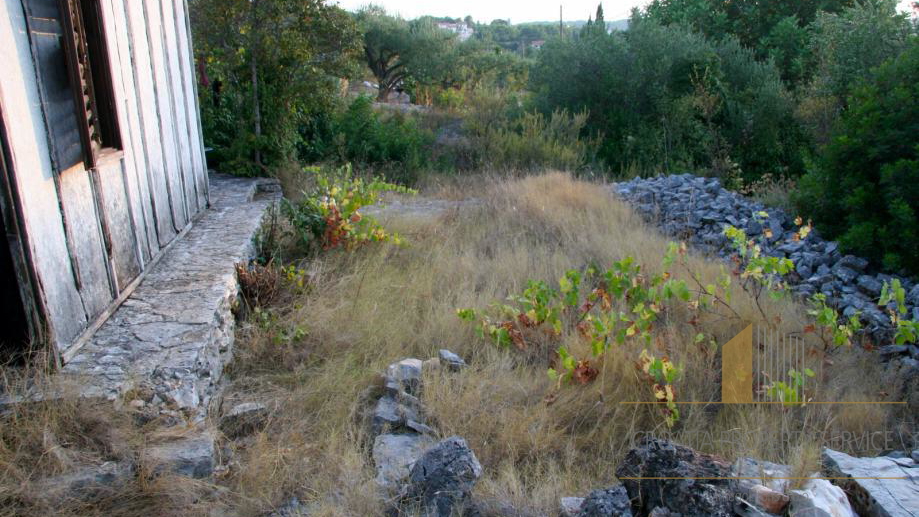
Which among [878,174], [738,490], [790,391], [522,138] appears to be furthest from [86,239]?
[522,138]

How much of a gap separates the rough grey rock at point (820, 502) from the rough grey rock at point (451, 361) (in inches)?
72.2

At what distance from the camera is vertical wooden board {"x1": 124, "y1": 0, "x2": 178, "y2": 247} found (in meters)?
4.38

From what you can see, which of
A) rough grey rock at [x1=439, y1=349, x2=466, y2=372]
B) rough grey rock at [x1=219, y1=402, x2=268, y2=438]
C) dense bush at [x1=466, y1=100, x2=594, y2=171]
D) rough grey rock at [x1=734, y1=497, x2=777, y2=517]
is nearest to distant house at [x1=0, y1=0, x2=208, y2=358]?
rough grey rock at [x1=219, y1=402, x2=268, y2=438]

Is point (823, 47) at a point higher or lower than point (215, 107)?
higher

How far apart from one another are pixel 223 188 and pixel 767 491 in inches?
238

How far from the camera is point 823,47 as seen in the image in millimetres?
9477

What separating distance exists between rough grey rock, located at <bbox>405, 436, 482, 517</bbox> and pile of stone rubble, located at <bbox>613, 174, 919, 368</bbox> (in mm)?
2845

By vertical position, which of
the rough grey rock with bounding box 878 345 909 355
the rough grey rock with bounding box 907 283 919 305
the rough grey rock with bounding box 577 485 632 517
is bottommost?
the rough grey rock with bounding box 878 345 909 355

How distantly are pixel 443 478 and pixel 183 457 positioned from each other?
1.06 metres

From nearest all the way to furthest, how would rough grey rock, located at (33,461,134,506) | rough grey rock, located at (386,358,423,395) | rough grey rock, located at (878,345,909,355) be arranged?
rough grey rock, located at (33,461,134,506) < rough grey rock, located at (386,358,423,395) < rough grey rock, located at (878,345,909,355)

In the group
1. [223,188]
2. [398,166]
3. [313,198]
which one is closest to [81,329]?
[313,198]

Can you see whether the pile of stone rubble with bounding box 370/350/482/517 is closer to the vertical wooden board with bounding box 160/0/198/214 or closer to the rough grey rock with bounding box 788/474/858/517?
the rough grey rock with bounding box 788/474/858/517

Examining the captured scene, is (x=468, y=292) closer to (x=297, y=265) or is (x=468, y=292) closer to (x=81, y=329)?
(x=297, y=265)

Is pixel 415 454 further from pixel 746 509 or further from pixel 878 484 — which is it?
pixel 878 484
